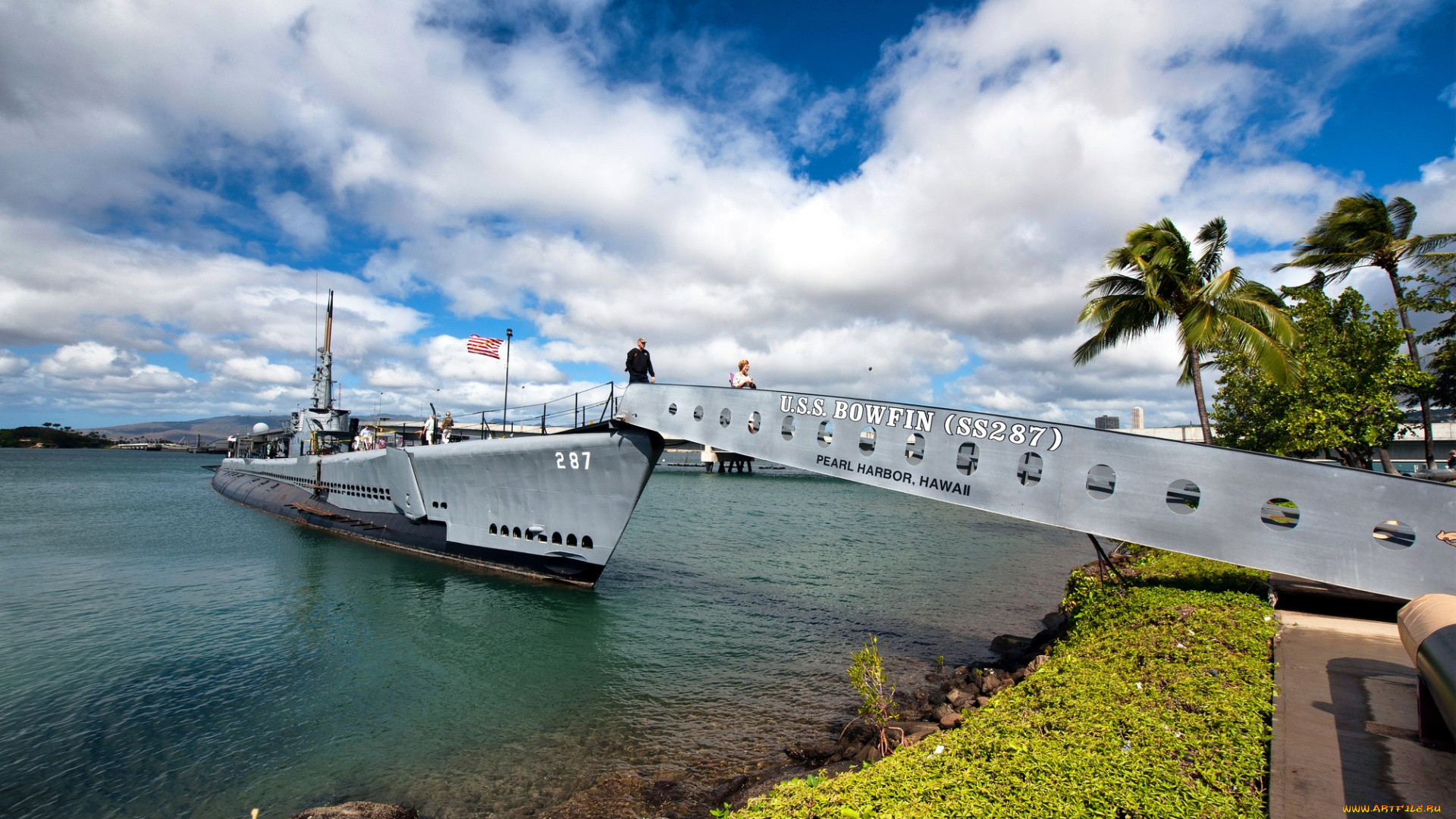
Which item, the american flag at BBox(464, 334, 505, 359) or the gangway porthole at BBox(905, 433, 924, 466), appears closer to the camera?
the gangway porthole at BBox(905, 433, 924, 466)

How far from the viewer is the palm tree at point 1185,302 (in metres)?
15.0

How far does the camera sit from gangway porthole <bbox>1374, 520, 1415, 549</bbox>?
6.67 meters

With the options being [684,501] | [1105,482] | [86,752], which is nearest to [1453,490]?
[1105,482]

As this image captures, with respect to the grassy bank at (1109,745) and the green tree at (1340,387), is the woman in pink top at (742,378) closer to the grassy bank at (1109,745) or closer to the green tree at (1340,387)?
the grassy bank at (1109,745)

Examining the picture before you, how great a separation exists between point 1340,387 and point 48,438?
221 m

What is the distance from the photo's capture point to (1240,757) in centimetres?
441

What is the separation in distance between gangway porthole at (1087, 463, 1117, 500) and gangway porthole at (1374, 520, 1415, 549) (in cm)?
249

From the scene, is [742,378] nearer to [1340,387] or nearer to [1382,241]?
[1340,387]

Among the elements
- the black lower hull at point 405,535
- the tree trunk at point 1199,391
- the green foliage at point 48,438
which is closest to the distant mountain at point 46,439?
the green foliage at point 48,438

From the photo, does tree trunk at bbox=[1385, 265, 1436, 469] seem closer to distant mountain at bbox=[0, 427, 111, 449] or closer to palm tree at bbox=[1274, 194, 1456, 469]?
palm tree at bbox=[1274, 194, 1456, 469]

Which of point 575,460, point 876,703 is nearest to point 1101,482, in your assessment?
point 876,703

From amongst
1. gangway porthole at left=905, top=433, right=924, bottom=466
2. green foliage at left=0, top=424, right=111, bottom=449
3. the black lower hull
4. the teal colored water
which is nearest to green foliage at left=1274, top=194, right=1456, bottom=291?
the teal colored water

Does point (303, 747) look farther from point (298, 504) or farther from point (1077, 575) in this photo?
point (298, 504)

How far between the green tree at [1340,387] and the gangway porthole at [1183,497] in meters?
9.49
